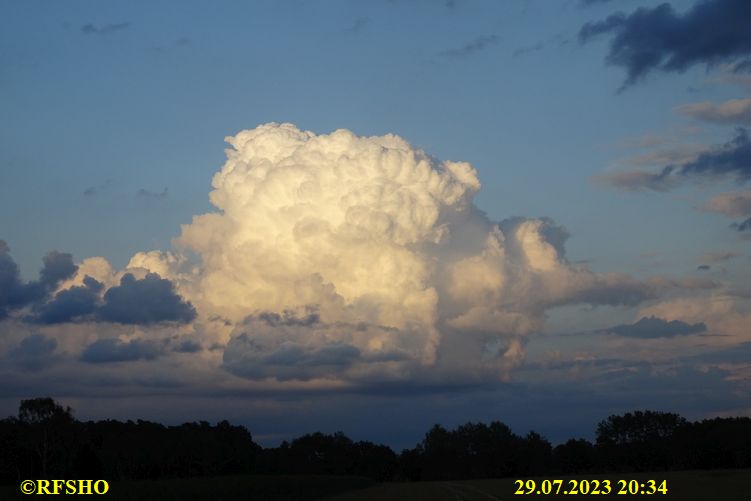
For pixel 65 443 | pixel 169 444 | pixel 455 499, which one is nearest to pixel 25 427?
pixel 65 443

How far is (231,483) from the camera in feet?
240

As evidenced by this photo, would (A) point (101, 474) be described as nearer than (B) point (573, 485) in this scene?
No

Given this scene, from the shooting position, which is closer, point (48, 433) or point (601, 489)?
point (601, 489)

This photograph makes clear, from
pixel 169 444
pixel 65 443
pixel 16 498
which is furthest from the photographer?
pixel 169 444

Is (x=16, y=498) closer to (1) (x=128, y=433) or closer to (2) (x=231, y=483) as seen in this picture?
(2) (x=231, y=483)

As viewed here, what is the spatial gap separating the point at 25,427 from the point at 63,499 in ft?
320

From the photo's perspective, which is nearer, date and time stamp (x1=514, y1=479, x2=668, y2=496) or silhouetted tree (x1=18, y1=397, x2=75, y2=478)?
date and time stamp (x1=514, y1=479, x2=668, y2=496)

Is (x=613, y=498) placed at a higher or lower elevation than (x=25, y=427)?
lower

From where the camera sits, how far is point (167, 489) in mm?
60531

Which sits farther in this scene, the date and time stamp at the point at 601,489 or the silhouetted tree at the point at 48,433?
the silhouetted tree at the point at 48,433

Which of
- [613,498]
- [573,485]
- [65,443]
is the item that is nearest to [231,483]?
[613,498]

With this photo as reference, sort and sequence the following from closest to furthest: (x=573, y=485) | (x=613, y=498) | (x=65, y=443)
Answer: (x=613, y=498)
(x=573, y=485)
(x=65, y=443)

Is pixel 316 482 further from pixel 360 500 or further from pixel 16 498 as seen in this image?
pixel 16 498

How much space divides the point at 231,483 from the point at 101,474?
8034cm
